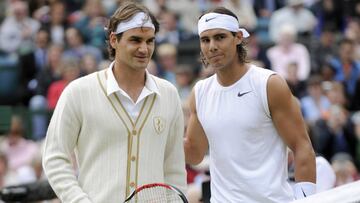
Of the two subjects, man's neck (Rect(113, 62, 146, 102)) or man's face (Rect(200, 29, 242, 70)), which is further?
man's face (Rect(200, 29, 242, 70))

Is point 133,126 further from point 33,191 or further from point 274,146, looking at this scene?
point 33,191

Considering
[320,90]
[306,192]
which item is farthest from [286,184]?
[320,90]

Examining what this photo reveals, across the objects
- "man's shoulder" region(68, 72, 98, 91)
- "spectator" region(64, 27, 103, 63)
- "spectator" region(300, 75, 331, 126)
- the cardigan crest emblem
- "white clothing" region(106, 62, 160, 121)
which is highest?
"man's shoulder" region(68, 72, 98, 91)

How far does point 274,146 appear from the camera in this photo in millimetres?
6727

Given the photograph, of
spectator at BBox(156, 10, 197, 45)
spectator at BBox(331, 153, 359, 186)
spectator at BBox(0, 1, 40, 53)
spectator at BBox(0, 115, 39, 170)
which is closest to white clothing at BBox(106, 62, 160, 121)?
spectator at BBox(331, 153, 359, 186)

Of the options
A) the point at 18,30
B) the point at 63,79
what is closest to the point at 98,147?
the point at 63,79

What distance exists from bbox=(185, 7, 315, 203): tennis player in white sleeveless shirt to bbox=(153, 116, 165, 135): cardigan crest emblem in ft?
1.74

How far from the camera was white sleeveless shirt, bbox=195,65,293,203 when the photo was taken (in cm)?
668

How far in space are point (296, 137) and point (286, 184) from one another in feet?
1.04

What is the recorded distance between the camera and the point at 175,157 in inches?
255

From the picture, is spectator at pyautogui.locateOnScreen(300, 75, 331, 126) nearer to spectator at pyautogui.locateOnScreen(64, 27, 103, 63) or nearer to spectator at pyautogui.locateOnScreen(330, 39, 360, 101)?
spectator at pyautogui.locateOnScreen(330, 39, 360, 101)

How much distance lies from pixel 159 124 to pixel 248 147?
0.65 meters

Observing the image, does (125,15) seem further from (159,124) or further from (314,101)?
(314,101)

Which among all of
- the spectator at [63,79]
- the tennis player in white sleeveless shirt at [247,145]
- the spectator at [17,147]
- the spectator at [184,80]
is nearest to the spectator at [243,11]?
the spectator at [184,80]
